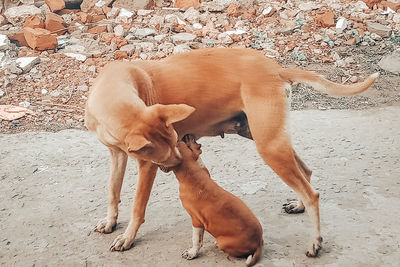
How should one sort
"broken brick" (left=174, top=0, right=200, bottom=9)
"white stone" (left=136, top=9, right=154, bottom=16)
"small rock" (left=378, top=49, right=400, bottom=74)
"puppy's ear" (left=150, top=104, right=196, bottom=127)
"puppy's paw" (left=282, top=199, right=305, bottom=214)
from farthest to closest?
"broken brick" (left=174, top=0, right=200, bottom=9) → "white stone" (left=136, top=9, right=154, bottom=16) → "small rock" (left=378, top=49, right=400, bottom=74) → "puppy's paw" (left=282, top=199, right=305, bottom=214) → "puppy's ear" (left=150, top=104, right=196, bottom=127)

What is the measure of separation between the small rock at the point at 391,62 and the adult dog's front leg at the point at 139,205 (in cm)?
618

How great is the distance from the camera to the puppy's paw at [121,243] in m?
4.06

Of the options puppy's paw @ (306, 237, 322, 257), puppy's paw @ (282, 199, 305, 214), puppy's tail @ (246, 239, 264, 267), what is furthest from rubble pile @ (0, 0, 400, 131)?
puppy's paw @ (306, 237, 322, 257)

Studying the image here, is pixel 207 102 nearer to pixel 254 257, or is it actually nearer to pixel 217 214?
pixel 217 214

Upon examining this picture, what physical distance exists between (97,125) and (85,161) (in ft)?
6.71

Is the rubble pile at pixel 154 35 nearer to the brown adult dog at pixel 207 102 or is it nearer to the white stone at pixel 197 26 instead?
the white stone at pixel 197 26

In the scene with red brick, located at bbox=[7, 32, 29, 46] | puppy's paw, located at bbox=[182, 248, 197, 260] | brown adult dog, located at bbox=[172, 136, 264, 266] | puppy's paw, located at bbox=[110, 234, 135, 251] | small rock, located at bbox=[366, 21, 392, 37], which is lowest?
red brick, located at bbox=[7, 32, 29, 46]

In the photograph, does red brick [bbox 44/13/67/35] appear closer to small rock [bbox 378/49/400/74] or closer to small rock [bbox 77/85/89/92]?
small rock [bbox 77/85/89/92]

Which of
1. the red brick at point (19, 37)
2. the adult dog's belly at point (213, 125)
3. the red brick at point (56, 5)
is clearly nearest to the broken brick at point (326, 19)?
the red brick at point (56, 5)

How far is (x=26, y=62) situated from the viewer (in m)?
8.49

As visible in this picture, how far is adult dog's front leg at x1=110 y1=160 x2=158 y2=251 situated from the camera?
12.9 feet

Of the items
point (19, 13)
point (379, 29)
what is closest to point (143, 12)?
point (19, 13)

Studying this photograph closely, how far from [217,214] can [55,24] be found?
7.16 metres

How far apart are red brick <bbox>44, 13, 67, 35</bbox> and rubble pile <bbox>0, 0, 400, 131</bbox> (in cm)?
2
